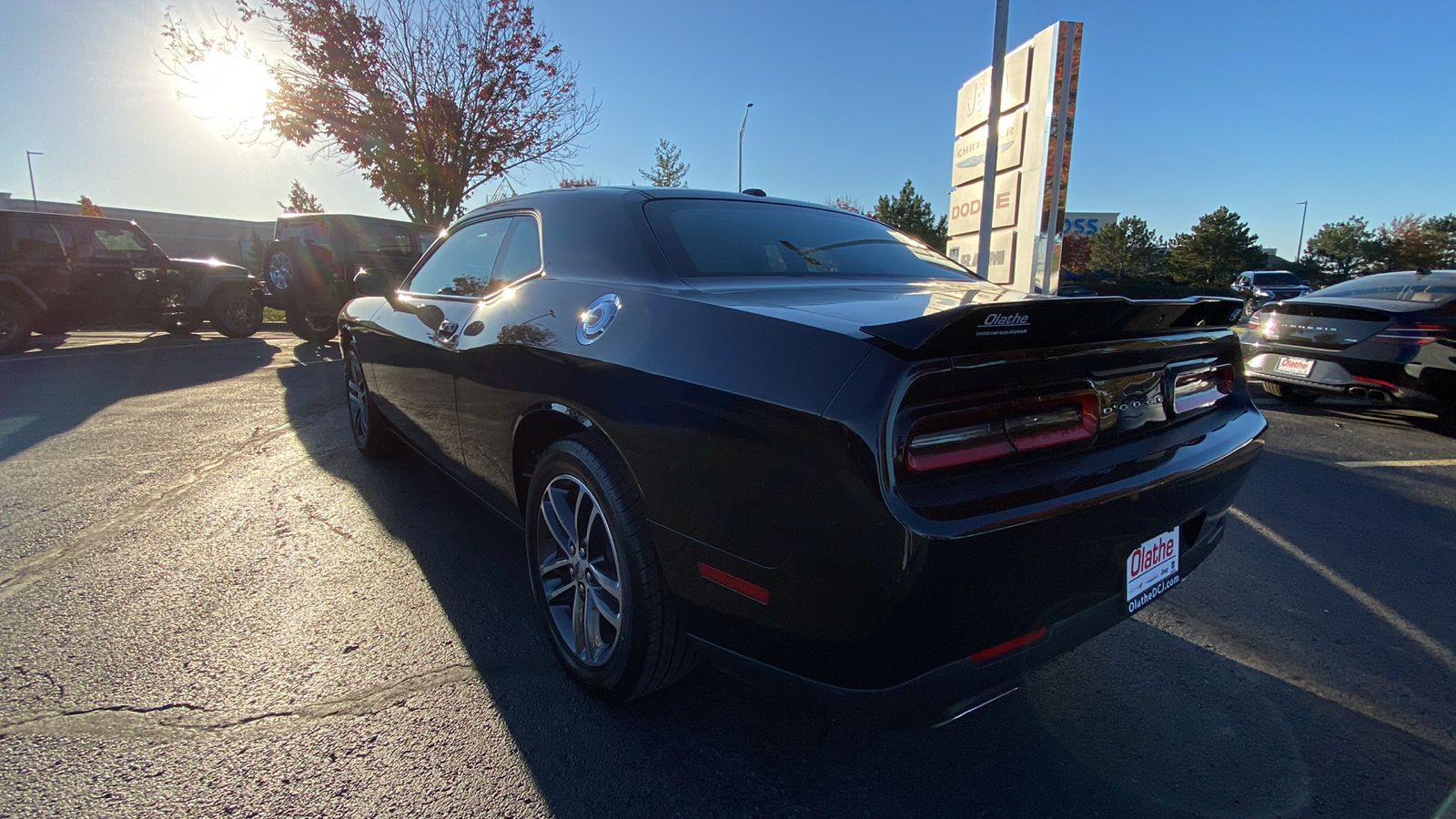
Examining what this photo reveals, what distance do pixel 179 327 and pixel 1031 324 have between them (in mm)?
13403

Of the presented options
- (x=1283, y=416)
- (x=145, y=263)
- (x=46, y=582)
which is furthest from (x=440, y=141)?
(x=1283, y=416)

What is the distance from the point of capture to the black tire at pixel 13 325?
8977mm

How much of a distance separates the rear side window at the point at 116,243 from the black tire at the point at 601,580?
11.4 m

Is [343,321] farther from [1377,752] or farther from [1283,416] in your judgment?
[1283,416]

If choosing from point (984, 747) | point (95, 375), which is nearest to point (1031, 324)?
point (984, 747)

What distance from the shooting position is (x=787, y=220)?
2750 millimetres

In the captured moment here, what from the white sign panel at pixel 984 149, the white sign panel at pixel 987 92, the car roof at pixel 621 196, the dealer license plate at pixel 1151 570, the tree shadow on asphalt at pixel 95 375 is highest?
the white sign panel at pixel 987 92

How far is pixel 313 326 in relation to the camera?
1056 cm

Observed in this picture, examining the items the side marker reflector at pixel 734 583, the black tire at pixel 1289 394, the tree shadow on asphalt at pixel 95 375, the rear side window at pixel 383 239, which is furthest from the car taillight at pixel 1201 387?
the rear side window at pixel 383 239

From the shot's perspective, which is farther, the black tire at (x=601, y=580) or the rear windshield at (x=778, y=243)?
the rear windshield at (x=778, y=243)

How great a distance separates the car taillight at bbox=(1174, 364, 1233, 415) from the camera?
1938 mm

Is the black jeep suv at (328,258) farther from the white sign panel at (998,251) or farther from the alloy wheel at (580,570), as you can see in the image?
the alloy wheel at (580,570)

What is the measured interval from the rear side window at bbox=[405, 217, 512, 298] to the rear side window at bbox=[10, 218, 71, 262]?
9.58 meters

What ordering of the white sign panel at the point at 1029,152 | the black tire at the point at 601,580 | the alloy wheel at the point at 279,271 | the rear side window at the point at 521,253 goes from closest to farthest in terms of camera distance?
the black tire at the point at 601,580
the rear side window at the point at 521,253
the white sign panel at the point at 1029,152
the alloy wheel at the point at 279,271
